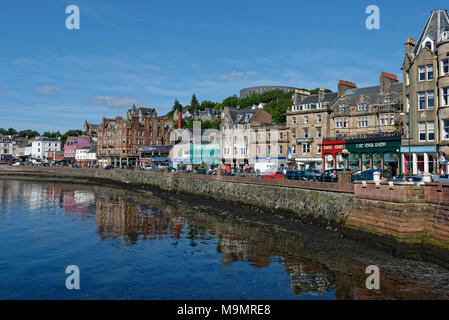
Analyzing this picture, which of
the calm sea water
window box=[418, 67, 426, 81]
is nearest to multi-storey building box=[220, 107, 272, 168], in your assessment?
the calm sea water

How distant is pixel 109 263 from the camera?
67.8 feet

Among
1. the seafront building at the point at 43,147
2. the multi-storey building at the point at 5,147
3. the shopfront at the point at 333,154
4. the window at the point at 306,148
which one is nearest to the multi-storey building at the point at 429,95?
the shopfront at the point at 333,154

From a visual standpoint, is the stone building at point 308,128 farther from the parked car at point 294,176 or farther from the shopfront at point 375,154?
the parked car at point 294,176

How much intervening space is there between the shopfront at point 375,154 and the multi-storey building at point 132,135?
7411 centimetres

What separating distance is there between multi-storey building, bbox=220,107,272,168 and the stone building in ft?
38.3

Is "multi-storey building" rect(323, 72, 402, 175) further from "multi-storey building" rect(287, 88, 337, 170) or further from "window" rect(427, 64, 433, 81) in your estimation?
"window" rect(427, 64, 433, 81)

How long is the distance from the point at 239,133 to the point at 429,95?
4842 cm

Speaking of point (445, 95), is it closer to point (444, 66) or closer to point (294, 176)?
point (444, 66)

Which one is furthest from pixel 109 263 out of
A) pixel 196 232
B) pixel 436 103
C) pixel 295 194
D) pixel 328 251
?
pixel 436 103

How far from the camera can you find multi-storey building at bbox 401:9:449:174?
32969mm

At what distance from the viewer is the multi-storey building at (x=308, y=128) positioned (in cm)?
6219

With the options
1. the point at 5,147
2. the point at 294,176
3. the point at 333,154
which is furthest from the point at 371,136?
the point at 5,147

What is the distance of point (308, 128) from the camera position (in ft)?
211

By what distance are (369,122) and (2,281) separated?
5174 centimetres
